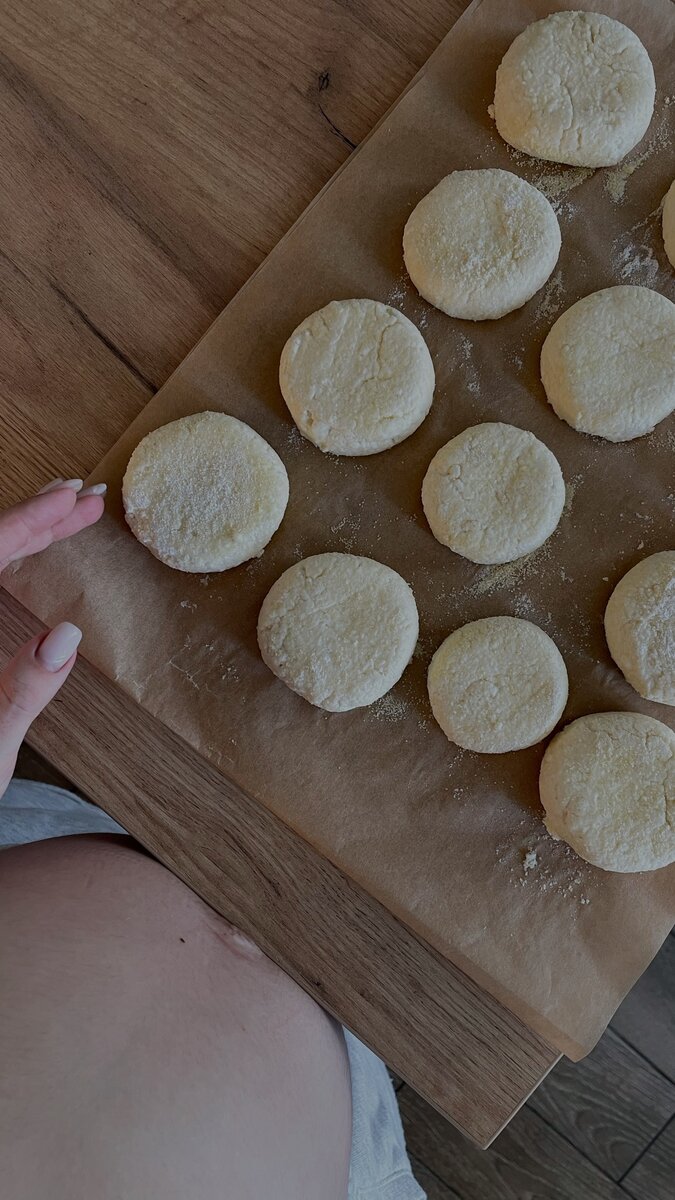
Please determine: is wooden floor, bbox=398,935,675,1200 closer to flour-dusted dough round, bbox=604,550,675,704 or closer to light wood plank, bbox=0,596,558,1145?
light wood plank, bbox=0,596,558,1145

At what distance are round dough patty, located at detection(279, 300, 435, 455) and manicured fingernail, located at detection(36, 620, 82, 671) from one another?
42 cm

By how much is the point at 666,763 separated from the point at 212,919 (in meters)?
0.61

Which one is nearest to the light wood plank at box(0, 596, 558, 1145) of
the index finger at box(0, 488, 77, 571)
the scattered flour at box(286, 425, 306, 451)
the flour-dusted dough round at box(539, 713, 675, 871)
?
the index finger at box(0, 488, 77, 571)

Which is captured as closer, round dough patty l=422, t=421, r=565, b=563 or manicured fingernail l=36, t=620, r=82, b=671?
manicured fingernail l=36, t=620, r=82, b=671

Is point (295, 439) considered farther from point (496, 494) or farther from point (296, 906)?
point (296, 906)

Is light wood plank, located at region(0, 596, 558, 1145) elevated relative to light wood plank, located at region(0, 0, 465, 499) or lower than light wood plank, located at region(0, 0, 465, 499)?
lower

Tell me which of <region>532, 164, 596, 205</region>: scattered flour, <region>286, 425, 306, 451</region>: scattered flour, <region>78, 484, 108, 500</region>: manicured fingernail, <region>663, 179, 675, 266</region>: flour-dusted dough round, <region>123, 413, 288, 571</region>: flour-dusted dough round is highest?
<region>78, 484, 108, 500</region>: manicured fingernail

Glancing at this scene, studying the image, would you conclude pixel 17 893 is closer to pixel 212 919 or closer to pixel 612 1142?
pixel 212 919

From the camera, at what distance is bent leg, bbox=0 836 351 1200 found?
0.88 m

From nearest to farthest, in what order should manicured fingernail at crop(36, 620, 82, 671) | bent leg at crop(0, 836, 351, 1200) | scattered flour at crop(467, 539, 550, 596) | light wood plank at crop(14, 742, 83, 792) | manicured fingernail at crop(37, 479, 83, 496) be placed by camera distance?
bent leg at crop(0, 836, 351, 1200)
manicured fingernail at crop(36, 620, 82, 671)
manicured fingernail at crop(37, 479, 83, 496)
scattered flour at crop(467, 539, 550, 596)
light wood plank at crop(14, 742, 83, 792)

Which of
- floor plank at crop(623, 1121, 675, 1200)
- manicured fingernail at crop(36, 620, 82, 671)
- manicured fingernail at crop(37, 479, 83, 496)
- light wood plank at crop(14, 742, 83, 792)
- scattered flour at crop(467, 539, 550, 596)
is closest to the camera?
manicured fingernail at crop(36, 620, 82, 671)

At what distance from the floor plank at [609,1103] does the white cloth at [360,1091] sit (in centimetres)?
42

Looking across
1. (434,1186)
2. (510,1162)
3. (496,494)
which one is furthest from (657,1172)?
(496,494)

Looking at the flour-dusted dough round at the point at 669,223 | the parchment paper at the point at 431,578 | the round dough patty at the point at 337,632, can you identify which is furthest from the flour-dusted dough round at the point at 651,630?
the flour-dusted dough round at the point at 669,223
